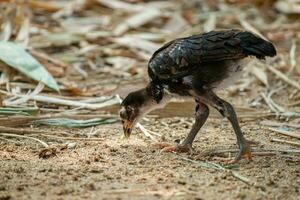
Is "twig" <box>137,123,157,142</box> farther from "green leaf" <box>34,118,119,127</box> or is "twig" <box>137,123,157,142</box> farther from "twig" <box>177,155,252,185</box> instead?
"twig" <box>177,155,252,185</box>

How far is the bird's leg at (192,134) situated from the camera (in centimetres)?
360

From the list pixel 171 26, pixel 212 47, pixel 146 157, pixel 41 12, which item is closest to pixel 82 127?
pixel 146 157

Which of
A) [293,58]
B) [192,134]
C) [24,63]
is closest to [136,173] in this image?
[192,134]

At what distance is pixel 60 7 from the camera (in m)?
7.59

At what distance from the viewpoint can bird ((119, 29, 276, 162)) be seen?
341 centimetres

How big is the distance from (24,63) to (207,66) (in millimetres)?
2058

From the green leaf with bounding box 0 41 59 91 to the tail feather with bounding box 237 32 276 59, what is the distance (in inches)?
72.3

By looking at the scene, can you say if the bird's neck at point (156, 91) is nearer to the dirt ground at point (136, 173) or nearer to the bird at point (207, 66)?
the bird at point (207, 66)

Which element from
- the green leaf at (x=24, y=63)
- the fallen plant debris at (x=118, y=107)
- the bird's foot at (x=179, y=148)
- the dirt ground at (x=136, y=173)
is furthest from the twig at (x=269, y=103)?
the green leaf at (x=24, y=63)

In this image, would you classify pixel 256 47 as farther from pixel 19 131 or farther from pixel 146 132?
pixel 19 131

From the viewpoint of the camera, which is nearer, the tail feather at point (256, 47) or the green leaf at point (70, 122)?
the tail feather at point (256, 47)

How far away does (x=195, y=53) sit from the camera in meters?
3.45

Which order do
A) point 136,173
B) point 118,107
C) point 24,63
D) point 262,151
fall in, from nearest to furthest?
point 136,173 → point 262,151 → point 118,107 → point 24,63

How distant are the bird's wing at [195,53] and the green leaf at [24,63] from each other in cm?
147
